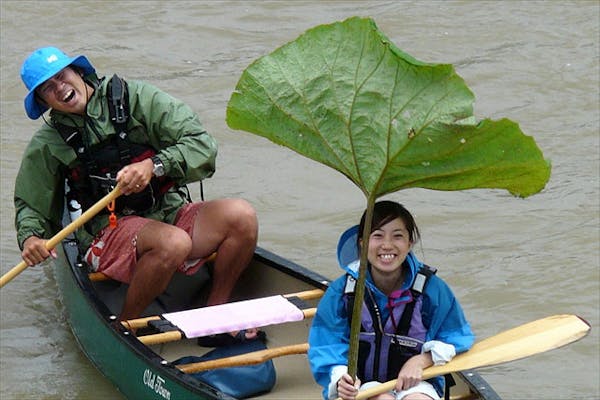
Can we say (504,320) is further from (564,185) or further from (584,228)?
(564,185)

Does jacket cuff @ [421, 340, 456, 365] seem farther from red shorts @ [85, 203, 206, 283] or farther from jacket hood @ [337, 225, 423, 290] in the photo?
red shorts @ [85, 203, 206, 283]

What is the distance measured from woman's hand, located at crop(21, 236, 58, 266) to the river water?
0.76m

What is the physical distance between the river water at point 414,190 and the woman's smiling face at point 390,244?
192 cm

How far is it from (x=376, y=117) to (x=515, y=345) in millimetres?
1075

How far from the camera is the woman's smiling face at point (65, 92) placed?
5.39 m

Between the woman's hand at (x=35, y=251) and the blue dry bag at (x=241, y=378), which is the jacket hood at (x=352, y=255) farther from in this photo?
the woman's hand at (x=35, y=251)

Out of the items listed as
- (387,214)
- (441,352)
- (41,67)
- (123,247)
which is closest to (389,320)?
(441,352)

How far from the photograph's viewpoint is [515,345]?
413 centimetres

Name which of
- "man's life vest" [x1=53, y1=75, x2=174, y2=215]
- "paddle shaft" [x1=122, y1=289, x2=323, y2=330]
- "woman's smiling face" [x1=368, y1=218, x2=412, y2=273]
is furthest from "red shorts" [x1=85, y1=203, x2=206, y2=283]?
"woman's smiling face" [x1=368, y1=218, x2=412, y2=273]

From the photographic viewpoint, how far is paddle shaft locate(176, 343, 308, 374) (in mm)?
5152

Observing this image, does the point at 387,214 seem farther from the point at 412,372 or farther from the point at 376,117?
the point at 376,117

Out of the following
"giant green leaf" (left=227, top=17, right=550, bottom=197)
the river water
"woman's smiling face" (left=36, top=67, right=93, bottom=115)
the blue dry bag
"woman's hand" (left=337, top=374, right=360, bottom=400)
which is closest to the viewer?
"giant green leaf" (left=227, top=17, right=550, bottom=197)

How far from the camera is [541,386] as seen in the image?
6.00m

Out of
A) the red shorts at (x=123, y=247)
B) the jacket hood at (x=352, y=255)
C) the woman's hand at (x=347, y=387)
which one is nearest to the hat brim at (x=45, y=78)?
the red shorts at (x=123, y=247)
